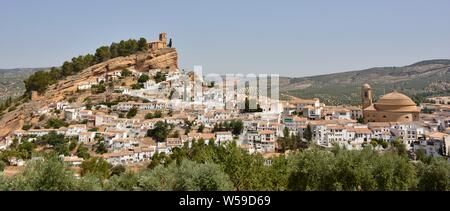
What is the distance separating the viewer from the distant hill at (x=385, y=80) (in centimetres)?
8825

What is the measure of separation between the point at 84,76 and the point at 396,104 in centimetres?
3752

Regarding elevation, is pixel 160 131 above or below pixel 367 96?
below

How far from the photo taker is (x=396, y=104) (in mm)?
37312

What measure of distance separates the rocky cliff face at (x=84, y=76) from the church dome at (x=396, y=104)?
91.0ft

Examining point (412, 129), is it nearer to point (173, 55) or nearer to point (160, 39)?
point (173, 55)

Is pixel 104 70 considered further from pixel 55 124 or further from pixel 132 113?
pixel 55 124

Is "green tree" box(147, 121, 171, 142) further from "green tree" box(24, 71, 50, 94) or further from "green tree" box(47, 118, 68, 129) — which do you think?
"green tree" box(24, 71, 50, 94)

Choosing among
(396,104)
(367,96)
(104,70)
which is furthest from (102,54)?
(396,104)

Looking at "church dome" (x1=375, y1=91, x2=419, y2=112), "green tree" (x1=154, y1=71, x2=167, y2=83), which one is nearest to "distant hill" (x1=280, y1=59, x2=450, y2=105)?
"church dome" (x1=375, y1=91, x2=419, y2=112)

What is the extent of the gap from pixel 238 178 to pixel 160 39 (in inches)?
1756

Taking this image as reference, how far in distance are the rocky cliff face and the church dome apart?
91.0ft

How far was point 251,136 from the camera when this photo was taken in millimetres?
32281

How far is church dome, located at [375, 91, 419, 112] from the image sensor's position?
3703 centimetres

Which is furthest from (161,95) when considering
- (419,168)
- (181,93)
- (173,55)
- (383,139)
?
(419,168)
